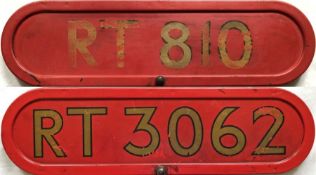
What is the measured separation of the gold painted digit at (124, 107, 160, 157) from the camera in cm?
62

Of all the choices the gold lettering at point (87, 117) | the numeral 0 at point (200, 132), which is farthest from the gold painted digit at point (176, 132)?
the gold lettering at point (87, 117)

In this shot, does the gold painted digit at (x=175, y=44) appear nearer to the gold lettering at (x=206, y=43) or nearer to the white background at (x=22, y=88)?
the gold lettering at (x=206, y=43)

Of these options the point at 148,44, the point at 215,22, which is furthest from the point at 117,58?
the point at 215,22

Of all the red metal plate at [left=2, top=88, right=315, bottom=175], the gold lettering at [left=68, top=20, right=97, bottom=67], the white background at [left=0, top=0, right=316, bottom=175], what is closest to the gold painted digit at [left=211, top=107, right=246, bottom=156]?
the red metal plate at [left=2, top=88, right=315, bottom=175]

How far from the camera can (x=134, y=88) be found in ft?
2.03

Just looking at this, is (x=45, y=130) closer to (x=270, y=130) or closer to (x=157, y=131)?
(x=157, y=131)

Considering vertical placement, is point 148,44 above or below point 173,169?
above

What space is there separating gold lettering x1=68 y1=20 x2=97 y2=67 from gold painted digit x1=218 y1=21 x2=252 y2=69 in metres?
0.19

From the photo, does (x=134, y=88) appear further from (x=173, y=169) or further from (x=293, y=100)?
(x=293, y=100)

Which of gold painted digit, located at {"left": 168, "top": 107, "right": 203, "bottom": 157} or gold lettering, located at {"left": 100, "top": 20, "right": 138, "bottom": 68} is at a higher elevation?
gold lettering, located at {"left": 100, "top": 20, "right": 138, "bottom": 68}

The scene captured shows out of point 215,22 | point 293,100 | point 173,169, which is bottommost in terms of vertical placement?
point 173,169

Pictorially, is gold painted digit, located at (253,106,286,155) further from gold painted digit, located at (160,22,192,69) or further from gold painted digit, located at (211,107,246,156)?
gold painted digit, located at (160,22,192,69)

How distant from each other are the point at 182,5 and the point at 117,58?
126 mm

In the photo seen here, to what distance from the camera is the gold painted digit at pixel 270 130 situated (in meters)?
0.63
